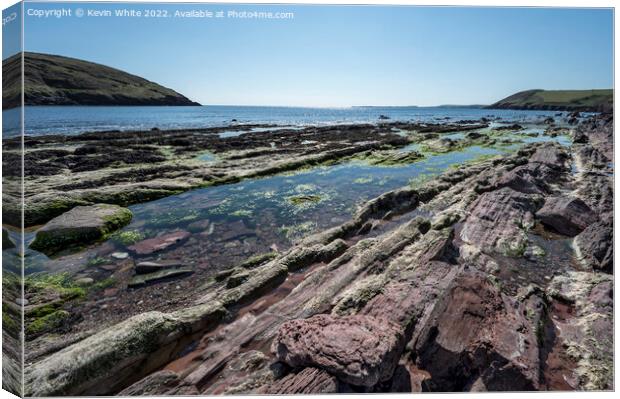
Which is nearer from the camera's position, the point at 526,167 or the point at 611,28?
the point at 611,28

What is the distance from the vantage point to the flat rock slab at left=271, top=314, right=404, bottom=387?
5.19m

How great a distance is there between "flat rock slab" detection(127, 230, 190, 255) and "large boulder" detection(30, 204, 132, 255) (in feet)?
5.38

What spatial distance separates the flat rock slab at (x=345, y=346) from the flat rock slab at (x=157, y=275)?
15.5 feet

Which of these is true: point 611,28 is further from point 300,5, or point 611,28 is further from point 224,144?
point 224,144

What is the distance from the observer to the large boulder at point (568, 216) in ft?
36.8

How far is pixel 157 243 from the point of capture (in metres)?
11.4

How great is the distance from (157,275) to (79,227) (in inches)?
186

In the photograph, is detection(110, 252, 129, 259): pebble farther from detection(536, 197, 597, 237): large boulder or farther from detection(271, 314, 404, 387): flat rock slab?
detection(536, 197, 597, 237): large boulder

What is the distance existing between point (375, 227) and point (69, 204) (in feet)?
44.1

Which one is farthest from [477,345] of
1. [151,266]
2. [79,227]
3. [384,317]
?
[79,227]

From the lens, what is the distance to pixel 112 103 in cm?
3272

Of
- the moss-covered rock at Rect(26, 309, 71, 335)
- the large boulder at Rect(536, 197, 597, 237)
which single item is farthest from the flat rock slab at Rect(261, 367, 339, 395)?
the large boulder at Rect(536, 197, 597, 237)

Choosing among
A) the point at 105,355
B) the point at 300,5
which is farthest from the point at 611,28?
the point at 105,355

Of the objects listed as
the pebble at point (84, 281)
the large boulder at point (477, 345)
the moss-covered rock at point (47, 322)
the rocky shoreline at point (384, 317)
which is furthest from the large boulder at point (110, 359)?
the large boulder at point (477, 345)
